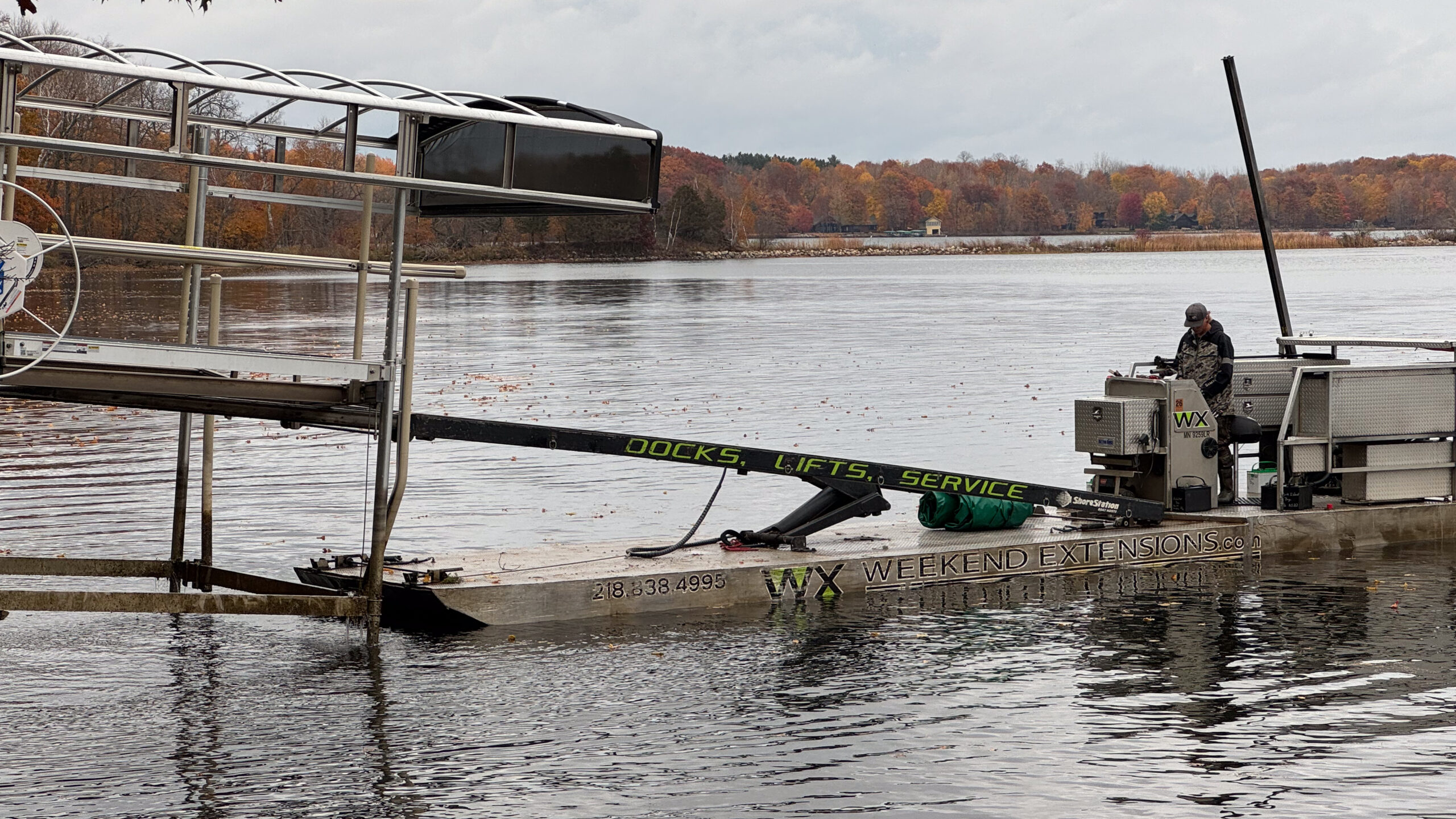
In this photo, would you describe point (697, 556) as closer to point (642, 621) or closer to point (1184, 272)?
point (642, 621)

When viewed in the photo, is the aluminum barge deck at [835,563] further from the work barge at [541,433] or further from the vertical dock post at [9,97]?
the vertical dock post at [9,97]

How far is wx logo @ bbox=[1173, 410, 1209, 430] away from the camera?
47.2ft

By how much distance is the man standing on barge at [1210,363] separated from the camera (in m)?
14.4

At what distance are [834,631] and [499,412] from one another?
595 inches

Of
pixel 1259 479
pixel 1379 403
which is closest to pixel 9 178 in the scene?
pixel 1259 479

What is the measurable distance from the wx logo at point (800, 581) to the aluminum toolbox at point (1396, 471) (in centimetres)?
546

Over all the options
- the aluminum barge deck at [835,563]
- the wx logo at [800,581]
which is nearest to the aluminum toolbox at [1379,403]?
the aluminum barge deck at [835,563]

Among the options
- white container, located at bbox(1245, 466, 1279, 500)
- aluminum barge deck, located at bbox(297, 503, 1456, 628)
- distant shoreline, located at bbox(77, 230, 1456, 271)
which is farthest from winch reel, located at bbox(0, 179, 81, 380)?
distant shoreline, located at bbox(77, 230, 1456, 271)

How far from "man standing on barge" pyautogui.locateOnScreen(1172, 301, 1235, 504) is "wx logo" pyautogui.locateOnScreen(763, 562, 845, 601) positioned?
13.2 feet

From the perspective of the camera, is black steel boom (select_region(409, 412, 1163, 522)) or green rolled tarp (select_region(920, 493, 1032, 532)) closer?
black steel boom (select_region(409, 412, 1163, 522))

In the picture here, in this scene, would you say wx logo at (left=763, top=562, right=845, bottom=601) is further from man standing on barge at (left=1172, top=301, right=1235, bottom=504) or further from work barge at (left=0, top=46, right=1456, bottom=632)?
man standing on barge at (left=1172, top=301, right=1235, bottom=504)

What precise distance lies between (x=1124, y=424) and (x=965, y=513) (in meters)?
1.62

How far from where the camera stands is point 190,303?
12.1 metres

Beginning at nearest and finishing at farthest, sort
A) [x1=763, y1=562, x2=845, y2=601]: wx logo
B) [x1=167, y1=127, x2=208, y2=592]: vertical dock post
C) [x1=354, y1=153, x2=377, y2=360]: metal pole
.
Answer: [x1=354, y1=153, x2=377, y2=360]: metal pole < [x1=167, y1=127, x2=208, y2=592]: vertical dock post < [x1=763, y1=562, x2=845, y2=601]: wx logo
